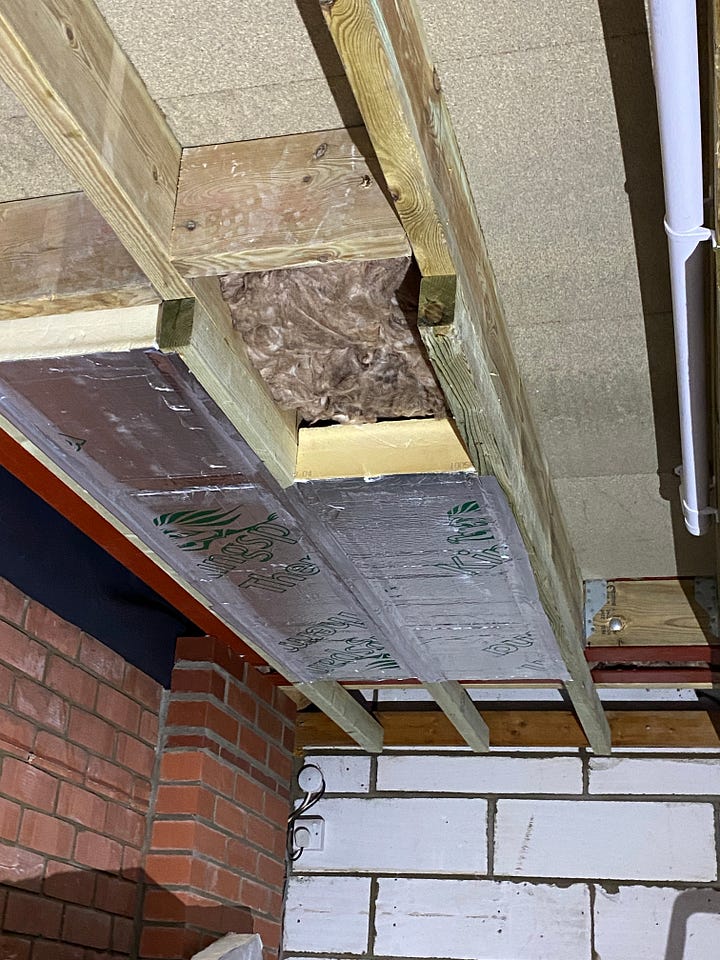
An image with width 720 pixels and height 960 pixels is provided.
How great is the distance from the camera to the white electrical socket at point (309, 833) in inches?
149

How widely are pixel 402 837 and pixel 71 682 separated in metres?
1.60

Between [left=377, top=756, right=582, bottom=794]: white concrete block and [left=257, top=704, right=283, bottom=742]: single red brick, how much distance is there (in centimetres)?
42

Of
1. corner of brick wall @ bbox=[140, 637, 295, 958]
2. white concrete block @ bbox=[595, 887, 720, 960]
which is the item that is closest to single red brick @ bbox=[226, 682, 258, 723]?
corner of brick wall @ bbox=[140, 637, 295, 958]

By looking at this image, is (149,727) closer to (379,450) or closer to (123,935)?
(123,935)

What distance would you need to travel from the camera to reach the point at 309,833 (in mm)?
3791

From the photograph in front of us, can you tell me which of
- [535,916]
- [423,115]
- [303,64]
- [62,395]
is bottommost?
[535,916]

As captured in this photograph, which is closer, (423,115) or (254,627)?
(423,115)

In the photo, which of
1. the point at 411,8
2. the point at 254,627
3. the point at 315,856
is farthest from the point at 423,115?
the point at 315,856

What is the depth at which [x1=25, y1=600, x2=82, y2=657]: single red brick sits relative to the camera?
256 centimetres

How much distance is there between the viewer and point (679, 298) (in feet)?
5.54

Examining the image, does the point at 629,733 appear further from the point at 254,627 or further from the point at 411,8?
the point at 411,8

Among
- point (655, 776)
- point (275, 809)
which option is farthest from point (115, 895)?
point (655, 776)

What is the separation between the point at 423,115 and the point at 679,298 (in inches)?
24.5

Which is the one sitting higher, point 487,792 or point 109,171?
point 109,171
